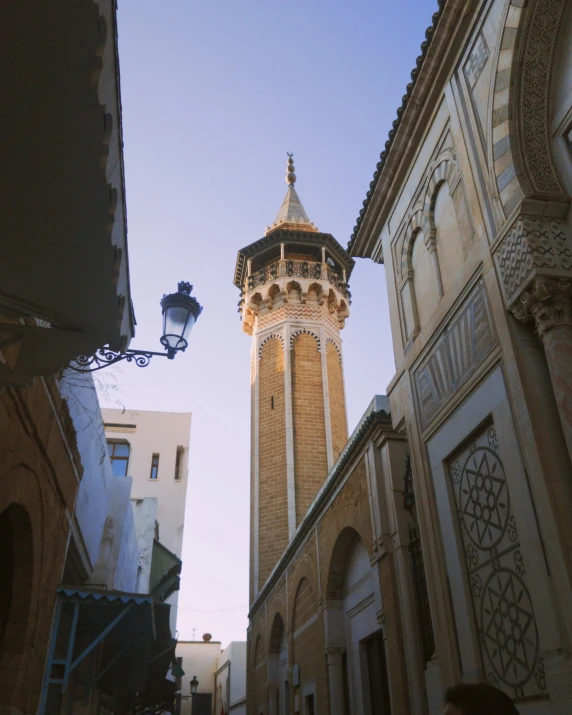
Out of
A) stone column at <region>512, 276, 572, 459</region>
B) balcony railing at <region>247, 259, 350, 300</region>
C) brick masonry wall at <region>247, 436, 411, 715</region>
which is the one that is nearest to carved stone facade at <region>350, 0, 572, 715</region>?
stone column at <region>512, 276, 572, 459</region>

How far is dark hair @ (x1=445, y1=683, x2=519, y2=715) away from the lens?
1687 mm

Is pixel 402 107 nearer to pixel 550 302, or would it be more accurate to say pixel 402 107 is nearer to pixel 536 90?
pixel 536 90

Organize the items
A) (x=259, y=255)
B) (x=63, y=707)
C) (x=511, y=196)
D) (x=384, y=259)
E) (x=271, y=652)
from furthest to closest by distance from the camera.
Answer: (x=259, y=255)
(x=271, y=652)
(x=63, y=707)
(x=384, y=259)
(x=511, y=196)

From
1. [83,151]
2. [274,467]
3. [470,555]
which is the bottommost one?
[470,555]

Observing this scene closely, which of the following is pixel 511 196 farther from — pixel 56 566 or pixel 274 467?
pixel 274 467

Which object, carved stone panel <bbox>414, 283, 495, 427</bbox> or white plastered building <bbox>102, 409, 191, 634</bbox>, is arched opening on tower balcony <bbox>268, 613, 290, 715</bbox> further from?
white plastered building <bbox>102, 409, 191, 634</bbox>

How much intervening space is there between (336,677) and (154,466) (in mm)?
17157

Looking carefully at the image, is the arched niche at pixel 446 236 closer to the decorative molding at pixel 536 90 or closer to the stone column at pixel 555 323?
the decorative molding at pixel 536 90

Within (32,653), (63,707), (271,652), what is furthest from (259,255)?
(32,653)

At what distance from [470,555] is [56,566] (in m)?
4.36

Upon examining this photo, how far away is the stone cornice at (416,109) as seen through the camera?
231 inches

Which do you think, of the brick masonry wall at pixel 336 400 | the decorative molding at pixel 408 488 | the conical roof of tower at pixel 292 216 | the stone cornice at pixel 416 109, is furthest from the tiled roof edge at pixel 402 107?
the conical roof of tower at pixel 292 216

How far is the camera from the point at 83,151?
9.10 ft

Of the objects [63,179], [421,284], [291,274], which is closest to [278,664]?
[421,284]
